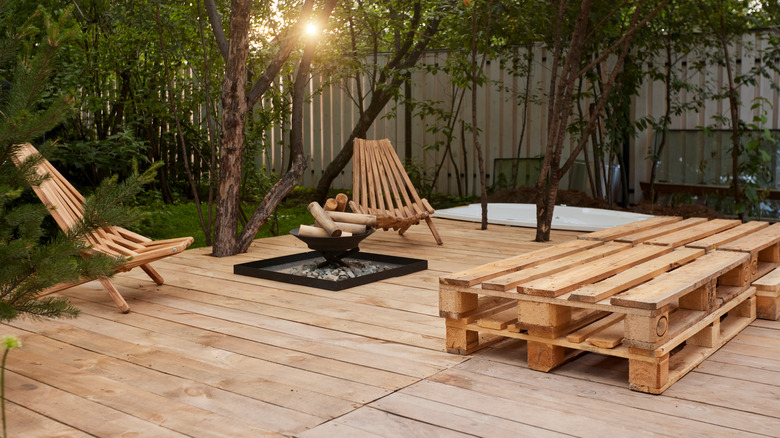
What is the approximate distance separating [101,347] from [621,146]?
604 centimetres

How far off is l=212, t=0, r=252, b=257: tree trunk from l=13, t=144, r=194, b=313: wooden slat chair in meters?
0.90

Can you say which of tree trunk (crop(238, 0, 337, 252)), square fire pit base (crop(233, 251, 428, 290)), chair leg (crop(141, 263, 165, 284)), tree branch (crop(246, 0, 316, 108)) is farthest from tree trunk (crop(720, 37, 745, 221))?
chair leg (crop(141, 263, 165, 284))

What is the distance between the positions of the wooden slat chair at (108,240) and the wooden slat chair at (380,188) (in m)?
1.52

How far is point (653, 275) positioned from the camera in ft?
9.07

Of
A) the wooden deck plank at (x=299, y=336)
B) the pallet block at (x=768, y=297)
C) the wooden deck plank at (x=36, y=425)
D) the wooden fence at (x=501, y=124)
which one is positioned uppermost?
the wooden fence at (x=501, y=124)

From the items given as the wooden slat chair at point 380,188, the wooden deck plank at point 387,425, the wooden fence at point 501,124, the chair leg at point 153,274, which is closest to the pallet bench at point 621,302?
the wooden deck plank at point 387,425

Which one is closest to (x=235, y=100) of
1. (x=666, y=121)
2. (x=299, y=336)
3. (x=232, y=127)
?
(x=232, y=127)

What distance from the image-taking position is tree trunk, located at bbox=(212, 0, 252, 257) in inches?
189

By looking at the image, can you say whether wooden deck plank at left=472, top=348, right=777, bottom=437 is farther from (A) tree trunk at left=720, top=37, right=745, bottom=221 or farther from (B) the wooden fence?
(B) the wooden fence

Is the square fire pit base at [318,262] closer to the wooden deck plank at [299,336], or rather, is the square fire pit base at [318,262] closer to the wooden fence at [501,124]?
the wooden deck plank at [299,336]

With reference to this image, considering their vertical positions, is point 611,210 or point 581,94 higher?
point 581,94

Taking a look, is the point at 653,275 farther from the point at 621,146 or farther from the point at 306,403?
the point at 621,146

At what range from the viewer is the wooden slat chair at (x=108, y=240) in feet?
11.6

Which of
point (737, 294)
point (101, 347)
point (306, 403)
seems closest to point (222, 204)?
point (101, 347)
